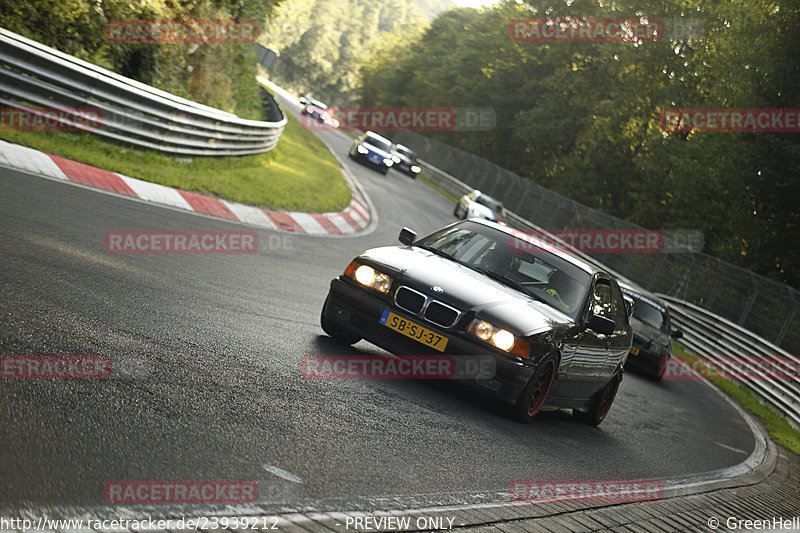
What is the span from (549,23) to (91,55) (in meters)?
50.4

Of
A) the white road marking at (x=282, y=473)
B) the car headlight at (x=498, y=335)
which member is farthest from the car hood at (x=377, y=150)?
the white road marking at (x=282, y=473)

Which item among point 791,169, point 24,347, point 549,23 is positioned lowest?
point 24,347

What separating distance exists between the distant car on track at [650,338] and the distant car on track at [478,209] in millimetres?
16612

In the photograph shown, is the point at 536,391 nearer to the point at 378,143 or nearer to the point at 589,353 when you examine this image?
the point at 589,353

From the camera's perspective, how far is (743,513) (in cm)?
775

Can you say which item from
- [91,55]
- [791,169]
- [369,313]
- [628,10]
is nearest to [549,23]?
[628,10]

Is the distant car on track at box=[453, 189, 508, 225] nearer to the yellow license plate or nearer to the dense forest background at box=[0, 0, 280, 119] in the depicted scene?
the dense forest background at box=[0, 0, 280, 119]

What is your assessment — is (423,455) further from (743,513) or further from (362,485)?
(743,513)

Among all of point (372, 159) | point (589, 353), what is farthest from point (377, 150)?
point (589, 353)

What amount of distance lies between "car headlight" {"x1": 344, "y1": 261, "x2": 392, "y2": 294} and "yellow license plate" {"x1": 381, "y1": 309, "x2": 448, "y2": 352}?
254 millimetres

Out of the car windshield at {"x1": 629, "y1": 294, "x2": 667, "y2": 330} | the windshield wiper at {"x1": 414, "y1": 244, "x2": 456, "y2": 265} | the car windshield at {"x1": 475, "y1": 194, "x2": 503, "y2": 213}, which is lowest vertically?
the car windshield at {"x1": 475, "y1": 194, "x2": 503, "y2": 213}

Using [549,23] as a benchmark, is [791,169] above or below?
below

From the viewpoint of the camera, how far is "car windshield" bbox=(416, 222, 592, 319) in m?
8.66

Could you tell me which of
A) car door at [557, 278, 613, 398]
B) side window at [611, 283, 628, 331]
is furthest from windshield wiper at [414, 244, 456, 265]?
side window at [611, 283, 628, 331]
